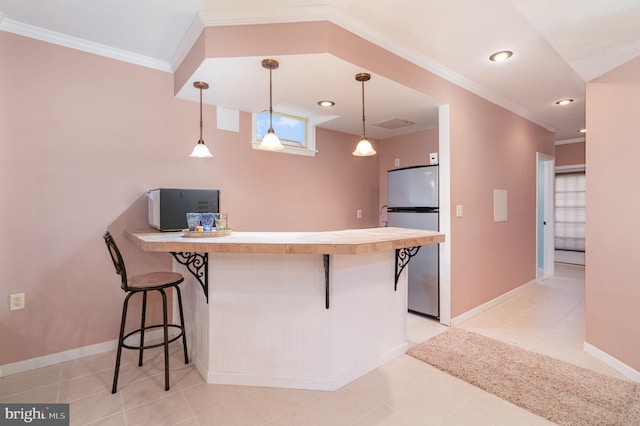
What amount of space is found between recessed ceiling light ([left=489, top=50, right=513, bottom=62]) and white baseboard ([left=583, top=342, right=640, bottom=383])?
2509 mm

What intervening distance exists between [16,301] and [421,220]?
3.49 m

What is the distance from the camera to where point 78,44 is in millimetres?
2305

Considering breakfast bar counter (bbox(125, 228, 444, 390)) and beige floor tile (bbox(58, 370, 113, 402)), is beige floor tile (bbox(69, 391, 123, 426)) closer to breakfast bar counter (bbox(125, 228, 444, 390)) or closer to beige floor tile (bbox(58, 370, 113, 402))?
beige floor tile (bbox(58, 370, 113, 402))

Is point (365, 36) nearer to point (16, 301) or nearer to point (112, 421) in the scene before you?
point (112, 421)

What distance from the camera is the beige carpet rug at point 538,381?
1.70 metres

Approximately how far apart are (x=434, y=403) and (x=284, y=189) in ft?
8.21

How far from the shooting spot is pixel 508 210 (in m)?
3.83

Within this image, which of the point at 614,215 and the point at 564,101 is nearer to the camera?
the point at 614,215

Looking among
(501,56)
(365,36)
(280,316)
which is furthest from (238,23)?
(501,56)

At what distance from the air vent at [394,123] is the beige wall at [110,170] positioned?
71 cm

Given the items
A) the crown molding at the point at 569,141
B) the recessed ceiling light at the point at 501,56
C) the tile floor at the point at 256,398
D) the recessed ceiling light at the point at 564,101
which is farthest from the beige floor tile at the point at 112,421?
the crown molding at the point at 569,141

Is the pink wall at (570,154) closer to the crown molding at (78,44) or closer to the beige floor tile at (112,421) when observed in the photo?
the crown molding at (78,44)

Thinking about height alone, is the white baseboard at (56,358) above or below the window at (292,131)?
below

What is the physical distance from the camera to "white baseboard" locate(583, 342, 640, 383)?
2.05 meters
